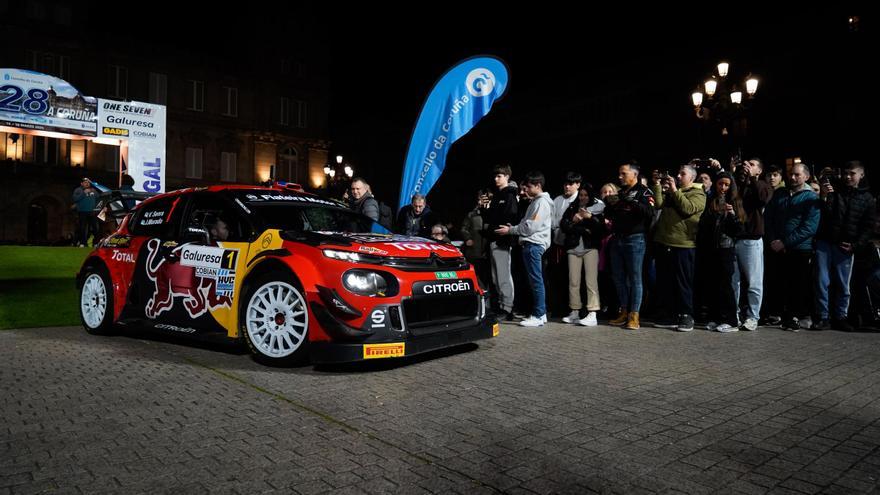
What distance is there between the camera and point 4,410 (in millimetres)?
3865

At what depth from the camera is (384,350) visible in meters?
4.84

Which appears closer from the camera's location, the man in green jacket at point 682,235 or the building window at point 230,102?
the man in green jacket at point 682,235

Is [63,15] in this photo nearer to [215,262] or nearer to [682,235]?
[215,262]

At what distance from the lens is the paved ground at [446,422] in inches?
110

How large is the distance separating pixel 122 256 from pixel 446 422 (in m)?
4.59

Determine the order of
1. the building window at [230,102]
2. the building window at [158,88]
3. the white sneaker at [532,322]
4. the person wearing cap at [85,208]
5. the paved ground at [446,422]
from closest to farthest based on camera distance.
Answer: the paved ground at [446,422]
the white sneaker at [532,322]
the person wearing cap at [85,208]
the building window at [158,88]
the building window at [230,102]

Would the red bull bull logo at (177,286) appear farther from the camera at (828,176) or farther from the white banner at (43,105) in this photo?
the white banner at (43,105)

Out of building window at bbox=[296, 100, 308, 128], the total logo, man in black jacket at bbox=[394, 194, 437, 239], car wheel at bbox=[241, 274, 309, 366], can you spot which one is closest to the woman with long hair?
man in black jacket at bbox=[394, 194, 437, 239]

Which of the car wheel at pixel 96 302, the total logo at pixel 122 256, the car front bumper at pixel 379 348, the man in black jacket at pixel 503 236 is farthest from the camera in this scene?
the man in black jacket at pixel 503 236

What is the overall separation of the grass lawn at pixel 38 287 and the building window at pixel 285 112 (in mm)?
34646

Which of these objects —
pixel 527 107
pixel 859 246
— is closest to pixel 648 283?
pixel 859 246

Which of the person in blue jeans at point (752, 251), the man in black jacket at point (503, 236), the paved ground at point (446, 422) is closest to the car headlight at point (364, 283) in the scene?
the paved ground at point (446, 422)

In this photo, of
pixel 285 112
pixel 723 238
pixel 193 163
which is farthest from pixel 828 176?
pixel 285 112

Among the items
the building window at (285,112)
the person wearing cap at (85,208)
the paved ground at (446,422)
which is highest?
the building window at (285,112)
